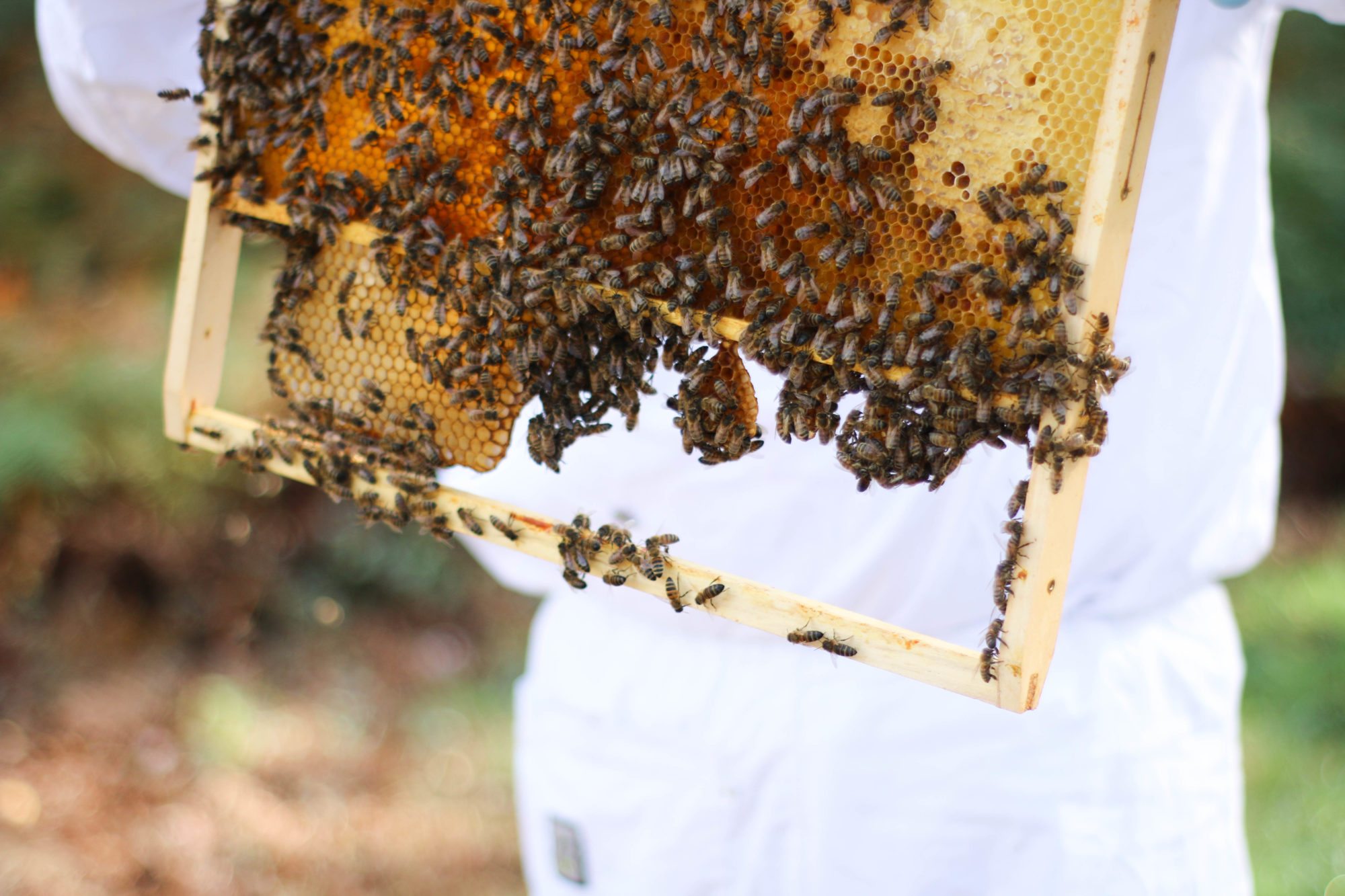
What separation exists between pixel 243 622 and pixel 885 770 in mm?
5920

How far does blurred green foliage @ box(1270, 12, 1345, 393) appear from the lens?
271 inches

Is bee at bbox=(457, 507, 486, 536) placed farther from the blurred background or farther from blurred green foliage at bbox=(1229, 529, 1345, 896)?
blurred green foliage at bbox=(1229, 529, 1345, 896)

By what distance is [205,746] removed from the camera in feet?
19.7

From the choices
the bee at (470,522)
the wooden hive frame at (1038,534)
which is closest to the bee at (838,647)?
the wooden hive frame at (1038,534)

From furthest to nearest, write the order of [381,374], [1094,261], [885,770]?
[885,770]
[381,374]
[1094,261]

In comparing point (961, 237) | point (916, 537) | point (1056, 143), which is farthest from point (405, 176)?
point (916, 537)

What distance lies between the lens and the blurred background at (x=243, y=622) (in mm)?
5383

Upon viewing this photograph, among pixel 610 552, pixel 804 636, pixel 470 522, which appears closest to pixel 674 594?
pixel 610 552

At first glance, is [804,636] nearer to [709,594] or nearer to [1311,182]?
[709,594]

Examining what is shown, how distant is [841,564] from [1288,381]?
23.8 feet

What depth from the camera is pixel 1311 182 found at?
276 inches

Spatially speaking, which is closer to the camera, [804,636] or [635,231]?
[804,636]

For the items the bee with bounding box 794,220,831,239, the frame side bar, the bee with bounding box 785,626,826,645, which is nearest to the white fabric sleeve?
the bee with bounding box 794,220,831,239

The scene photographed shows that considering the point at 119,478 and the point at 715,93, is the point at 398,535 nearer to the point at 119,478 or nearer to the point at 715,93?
the point at 119,478
